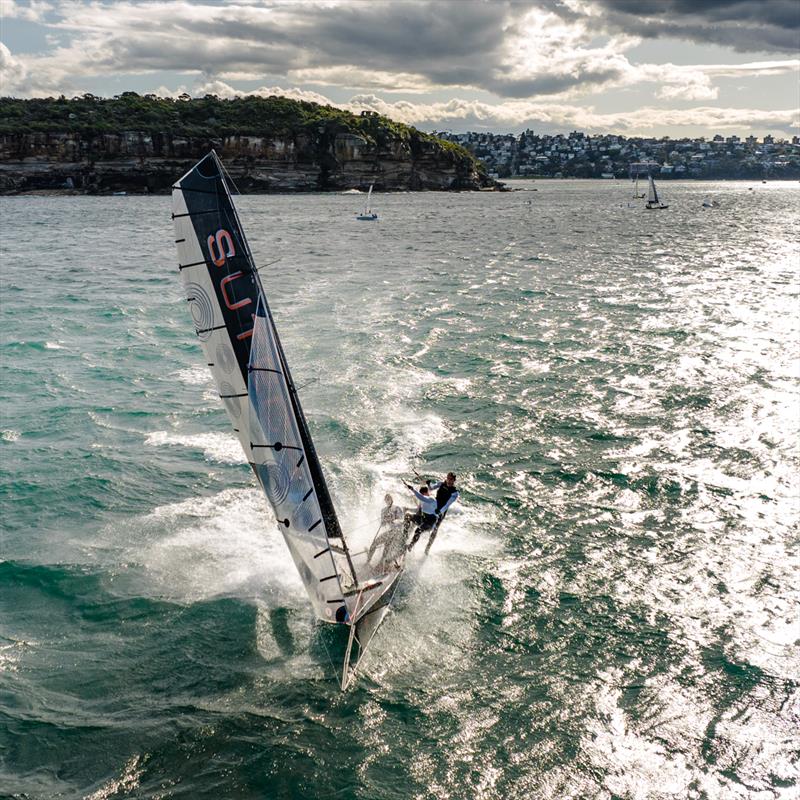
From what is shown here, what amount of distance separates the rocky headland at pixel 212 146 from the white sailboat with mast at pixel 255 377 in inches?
5935

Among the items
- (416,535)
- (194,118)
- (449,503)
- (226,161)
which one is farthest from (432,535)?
(194,118)

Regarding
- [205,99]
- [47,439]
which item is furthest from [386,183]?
[47,439]

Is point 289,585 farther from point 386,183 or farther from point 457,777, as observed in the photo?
point 386,183

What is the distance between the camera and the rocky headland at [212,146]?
145375mm

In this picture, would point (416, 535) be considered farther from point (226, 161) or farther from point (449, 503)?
point (226, 161)

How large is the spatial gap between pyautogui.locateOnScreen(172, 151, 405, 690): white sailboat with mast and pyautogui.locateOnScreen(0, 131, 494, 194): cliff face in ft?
471

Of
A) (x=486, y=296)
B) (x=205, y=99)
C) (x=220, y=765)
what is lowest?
(x=220, y=765)

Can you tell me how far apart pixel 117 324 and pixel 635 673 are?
31.2m

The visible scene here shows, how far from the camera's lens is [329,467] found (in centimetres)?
2088

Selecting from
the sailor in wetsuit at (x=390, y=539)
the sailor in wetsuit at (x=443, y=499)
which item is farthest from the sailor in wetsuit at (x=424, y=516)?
the sailor in wetsuit at (x=390, y=539)

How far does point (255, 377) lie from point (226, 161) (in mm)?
158457

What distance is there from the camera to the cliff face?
144 metres

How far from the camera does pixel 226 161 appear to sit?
15800cm

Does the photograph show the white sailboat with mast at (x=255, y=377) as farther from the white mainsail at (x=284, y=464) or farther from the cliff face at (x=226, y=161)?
the cliff face at (x=226, y=161)
